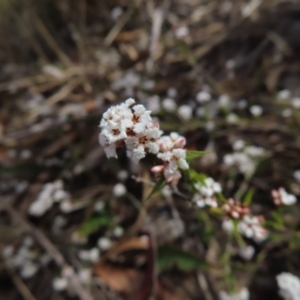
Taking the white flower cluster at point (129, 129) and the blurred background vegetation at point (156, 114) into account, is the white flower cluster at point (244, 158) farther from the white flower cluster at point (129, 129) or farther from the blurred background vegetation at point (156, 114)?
the white flower cluster at point (129, 129)

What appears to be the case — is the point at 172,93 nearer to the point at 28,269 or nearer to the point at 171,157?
the point at 28,269

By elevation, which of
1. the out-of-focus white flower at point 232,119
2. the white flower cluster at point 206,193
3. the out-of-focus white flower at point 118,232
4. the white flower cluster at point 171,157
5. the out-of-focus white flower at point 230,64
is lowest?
the out-of-focus white flower at point 118,232

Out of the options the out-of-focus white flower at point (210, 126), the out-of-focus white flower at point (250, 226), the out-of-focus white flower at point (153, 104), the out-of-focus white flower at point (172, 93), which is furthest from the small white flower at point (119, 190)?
the out-of-focus white flower at point (250, 226)

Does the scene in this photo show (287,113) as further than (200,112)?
No

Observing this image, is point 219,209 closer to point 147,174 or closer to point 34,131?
point 147,174

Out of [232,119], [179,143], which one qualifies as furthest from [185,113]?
[179,143]

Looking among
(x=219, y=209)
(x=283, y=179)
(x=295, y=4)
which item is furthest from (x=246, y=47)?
(x=219, y=209)
